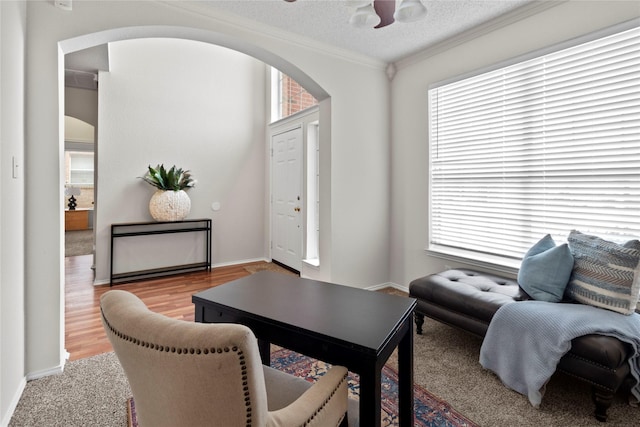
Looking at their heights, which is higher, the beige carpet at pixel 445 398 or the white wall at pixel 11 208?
the white wall at pixel 11 208

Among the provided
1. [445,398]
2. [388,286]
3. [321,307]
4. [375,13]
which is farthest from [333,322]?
[388,286]

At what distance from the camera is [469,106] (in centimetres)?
306

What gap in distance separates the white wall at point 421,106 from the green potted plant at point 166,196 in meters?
2.83

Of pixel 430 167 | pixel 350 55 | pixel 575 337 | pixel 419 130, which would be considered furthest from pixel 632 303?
pixel 350 55

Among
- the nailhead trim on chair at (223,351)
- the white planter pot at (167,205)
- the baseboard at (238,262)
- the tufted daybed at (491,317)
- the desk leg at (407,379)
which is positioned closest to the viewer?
the nailhead trim on chair at (223,351)

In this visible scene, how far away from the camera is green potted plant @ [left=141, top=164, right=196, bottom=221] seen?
432cm

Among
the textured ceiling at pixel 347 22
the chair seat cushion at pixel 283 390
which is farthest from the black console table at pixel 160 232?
the chair seat cushion at pixel 283 390

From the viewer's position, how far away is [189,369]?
72cm

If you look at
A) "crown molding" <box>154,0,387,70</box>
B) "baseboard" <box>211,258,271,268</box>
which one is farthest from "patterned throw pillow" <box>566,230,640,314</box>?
"baseboard" <box>211,258,271,268</box>

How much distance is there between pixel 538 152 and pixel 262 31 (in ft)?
8.20

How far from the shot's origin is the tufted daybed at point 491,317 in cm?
158

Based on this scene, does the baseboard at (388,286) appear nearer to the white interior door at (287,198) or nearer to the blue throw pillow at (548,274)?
the white interior door at (287,198)

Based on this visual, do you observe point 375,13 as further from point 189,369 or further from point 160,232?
point 160,232

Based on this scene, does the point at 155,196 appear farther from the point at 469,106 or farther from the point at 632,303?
the point at 632,303
